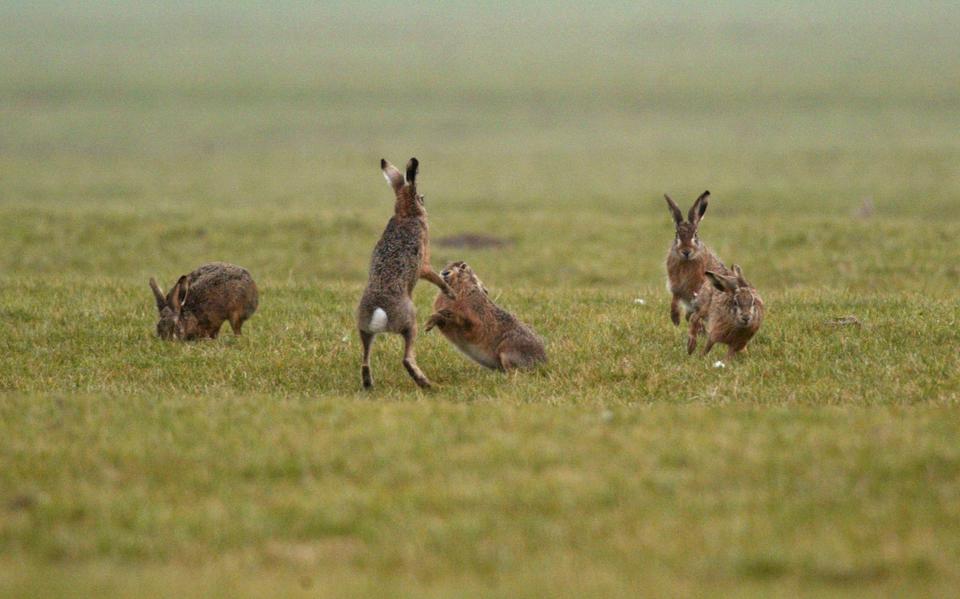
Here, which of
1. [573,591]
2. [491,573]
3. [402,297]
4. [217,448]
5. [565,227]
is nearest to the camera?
[573,591]

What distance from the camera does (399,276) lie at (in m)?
11.4

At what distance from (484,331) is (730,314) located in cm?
234

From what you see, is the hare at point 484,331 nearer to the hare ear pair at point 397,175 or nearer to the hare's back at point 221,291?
the hare ear pair at point 397,175

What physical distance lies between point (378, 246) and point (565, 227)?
1268 centimetres

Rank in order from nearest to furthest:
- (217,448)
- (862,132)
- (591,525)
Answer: (591,525), (217,448), (862,132)

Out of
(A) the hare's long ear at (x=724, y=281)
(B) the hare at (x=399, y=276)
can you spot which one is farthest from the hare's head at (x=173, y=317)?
(A) the hare's long ear at (x=724, y=281)

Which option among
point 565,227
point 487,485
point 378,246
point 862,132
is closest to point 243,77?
point 862,132

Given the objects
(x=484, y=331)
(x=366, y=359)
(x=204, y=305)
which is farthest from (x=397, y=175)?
(x=204, y=305)

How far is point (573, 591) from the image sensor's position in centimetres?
585

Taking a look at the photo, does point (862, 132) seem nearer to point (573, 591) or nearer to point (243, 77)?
point (243, 77)

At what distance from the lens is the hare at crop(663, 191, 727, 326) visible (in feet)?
43.9

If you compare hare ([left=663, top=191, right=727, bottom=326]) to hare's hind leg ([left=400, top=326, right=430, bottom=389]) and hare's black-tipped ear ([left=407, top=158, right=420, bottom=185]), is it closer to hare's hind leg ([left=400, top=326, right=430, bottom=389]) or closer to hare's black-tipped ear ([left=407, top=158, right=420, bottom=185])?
hare's black-tipped ear ([left=407, top=158, right=420, bottom=185])

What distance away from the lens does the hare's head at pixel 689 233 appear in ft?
43.9

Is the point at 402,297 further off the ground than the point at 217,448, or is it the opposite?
the point at 402,297
